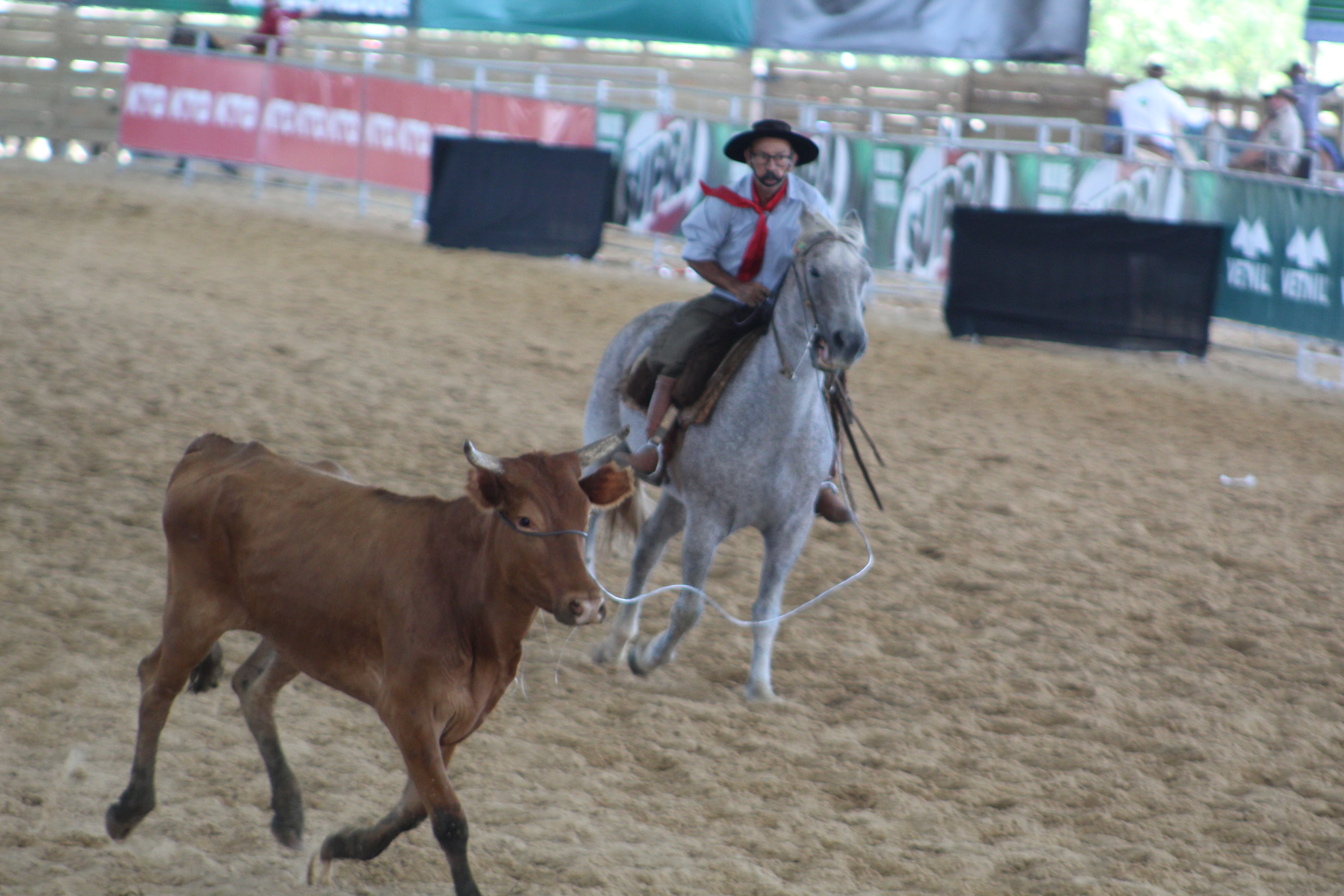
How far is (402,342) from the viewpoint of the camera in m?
11.1

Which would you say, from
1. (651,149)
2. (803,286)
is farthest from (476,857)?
(651,149)

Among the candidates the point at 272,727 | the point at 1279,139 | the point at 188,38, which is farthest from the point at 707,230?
the point at 188,38

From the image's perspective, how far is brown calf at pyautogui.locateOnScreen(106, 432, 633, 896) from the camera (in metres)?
3.28

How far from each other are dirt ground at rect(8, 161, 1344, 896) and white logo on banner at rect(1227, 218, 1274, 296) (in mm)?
1717

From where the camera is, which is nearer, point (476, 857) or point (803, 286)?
point (476, 857)

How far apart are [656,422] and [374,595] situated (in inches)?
91.7

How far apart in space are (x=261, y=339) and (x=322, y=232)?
627 cm

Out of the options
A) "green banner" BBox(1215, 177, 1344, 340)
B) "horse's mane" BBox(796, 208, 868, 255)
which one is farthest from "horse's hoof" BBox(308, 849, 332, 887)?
"green banner" BBox(1215, 177, 1344, 340)

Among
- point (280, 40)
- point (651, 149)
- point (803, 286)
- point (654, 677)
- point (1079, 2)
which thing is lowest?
point (654, 677)

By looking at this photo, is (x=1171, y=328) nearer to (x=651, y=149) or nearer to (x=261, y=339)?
(x=651, y=149)

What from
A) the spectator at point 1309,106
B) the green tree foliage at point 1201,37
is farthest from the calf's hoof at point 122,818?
the green tree foliage at point 1201,37

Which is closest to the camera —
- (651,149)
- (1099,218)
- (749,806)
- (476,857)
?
(476,857)

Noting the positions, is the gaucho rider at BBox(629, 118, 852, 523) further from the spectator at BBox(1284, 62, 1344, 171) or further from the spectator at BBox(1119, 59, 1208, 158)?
the spectator at BBox(1284, 62, 1344, 171)

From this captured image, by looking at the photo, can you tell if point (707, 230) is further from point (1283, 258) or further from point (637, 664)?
point (1283, 258)
